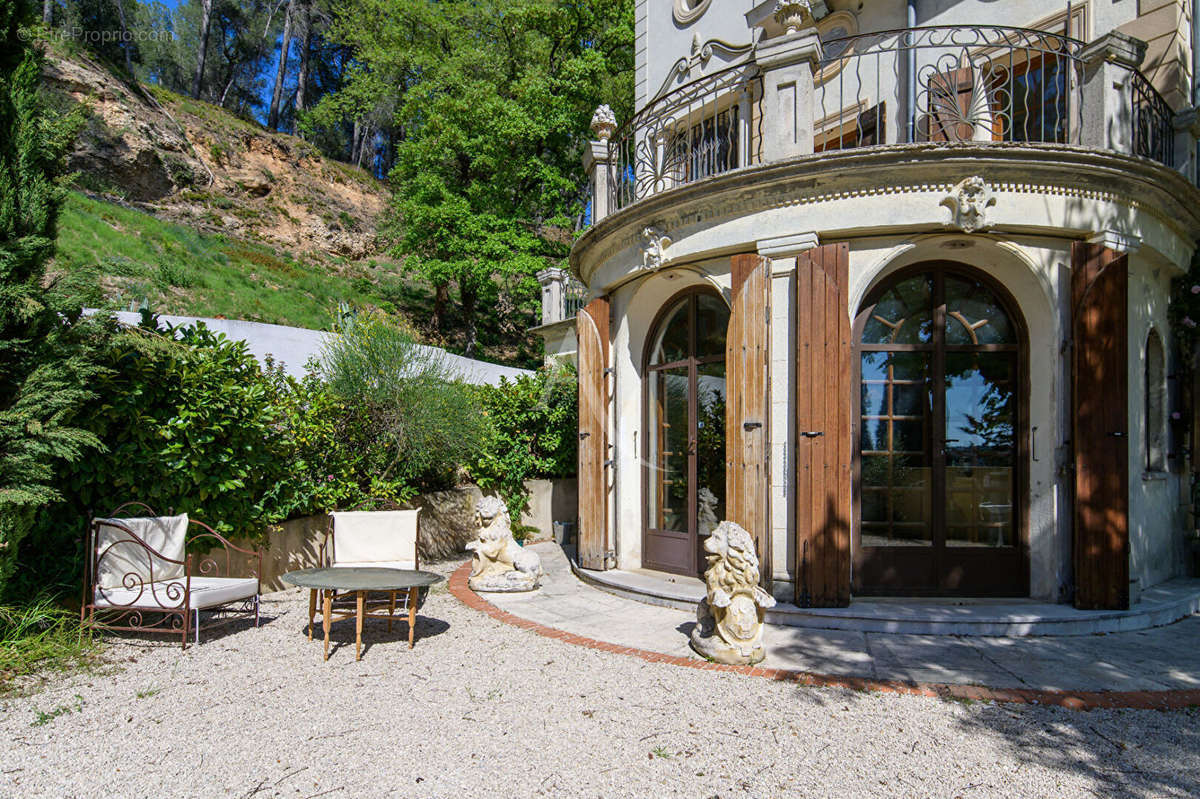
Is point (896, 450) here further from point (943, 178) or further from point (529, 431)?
point (529, 431)

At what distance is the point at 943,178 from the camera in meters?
5.83

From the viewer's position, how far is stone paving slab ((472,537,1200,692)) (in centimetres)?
445

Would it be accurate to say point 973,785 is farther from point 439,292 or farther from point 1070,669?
A: point 439,292

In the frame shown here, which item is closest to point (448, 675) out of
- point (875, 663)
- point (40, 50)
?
point (875, 663)

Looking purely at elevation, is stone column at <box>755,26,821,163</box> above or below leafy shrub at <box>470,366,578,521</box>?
above

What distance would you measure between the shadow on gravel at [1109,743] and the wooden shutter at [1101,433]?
6.37 feet

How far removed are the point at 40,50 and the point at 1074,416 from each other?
8902 mm

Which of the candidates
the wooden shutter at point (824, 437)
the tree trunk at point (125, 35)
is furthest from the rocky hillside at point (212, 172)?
the wooden shutter at point (824, 437)

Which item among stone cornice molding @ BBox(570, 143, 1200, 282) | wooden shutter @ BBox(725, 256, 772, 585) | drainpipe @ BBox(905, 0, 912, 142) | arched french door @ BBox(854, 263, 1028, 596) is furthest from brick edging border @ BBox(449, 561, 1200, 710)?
drainpipe @ BBox(905, 0, 912, 142)

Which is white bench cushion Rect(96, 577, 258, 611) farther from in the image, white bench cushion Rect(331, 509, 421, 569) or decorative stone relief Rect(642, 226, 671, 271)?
decorative stone relief Rect(642, 226, 671, 271)

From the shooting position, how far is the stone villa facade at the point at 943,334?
5.79 meters

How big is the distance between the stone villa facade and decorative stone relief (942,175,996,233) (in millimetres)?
19

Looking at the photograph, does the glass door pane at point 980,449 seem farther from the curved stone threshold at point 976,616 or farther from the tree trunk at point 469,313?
the tree trunk at point 469,313

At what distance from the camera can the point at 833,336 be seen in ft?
19.1
